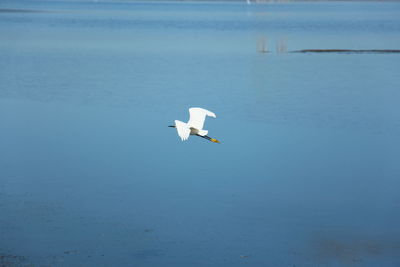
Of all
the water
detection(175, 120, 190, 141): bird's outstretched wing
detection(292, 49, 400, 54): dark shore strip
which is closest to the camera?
the water

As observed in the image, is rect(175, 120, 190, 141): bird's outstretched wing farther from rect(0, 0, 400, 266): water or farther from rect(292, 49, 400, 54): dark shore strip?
rect(292, 49, 400, 54): dark shore strip

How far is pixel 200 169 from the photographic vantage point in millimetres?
12422

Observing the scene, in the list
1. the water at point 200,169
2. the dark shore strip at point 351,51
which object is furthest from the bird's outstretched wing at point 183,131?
the dark shore strip at point 351,51

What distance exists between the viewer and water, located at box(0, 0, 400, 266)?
9039 mm

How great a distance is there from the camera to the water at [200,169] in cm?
904

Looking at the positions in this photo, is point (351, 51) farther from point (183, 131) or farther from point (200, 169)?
point (183, 131)

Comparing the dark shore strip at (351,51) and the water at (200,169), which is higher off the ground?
the dark shore strip at (351,51)

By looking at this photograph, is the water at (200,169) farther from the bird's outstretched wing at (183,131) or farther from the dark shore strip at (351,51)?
→ the dark shore strip at (351,51)

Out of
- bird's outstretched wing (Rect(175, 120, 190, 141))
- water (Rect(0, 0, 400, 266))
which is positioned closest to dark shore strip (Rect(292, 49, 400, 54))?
water (Rect(0, 0, 400, 266))

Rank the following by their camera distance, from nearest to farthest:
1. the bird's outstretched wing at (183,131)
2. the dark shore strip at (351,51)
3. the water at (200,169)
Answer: the water at (200,169) < the bird's outstretched wing at (183,131) < the dark shore strip at (351,51)

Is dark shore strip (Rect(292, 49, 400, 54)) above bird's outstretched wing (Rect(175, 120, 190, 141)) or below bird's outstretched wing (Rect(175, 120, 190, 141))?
above

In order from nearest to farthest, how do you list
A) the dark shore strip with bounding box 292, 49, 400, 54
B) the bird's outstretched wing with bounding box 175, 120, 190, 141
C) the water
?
the water < the bird's outstretched wing with bounding box 175, 120, 190, 141 < the dark shore strip with bounding box 292, 49, 400, 54

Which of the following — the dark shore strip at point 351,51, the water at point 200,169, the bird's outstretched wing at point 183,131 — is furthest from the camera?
the dark shore strip at point 351,51

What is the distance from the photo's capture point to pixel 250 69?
26.2 meters
